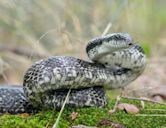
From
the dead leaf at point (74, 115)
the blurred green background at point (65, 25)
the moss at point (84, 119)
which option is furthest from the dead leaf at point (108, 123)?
the blurred green background at point (65, 25)

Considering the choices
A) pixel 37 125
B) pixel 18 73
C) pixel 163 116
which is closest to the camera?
pixel 37 125

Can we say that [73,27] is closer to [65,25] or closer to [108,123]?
[65,25]

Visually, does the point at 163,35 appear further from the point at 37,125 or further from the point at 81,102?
the point at 37,125

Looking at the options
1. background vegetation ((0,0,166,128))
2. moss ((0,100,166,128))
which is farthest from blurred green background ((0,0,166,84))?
moss ((0,100,166,128))

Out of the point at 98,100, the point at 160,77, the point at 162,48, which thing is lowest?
the point at 98,100

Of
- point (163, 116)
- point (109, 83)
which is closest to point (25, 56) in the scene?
point (109, 83)

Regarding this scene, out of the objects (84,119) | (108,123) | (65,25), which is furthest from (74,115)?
(65,25)
